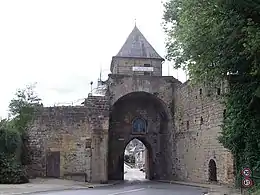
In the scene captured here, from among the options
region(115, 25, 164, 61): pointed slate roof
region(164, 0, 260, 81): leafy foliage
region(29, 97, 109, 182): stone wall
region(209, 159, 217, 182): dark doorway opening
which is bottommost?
region(209, 159, 217, 182): dark doorway opening

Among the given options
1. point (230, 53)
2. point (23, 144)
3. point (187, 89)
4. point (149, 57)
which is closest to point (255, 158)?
point (230, 53)

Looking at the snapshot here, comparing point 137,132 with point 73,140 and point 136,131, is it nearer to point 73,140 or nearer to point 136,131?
point 136,131

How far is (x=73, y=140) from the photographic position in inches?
1187

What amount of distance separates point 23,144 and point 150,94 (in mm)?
10961

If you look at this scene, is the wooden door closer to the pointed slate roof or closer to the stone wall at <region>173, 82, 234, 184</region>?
the stone wall at <region>173, 82, 234, 184</region>

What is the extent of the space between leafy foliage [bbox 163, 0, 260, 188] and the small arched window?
16.8 meters

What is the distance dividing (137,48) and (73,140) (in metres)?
16.7

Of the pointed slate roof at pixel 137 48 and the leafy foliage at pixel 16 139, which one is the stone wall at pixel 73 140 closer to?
the leafy foliage at pixel 16 139

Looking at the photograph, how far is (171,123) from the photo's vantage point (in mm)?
34875

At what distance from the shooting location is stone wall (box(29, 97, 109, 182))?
29.9 metres

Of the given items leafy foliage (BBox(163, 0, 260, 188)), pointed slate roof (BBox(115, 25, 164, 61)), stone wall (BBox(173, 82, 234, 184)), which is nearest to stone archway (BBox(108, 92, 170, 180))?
stone wall (BBox(173, 82, 234, 184))

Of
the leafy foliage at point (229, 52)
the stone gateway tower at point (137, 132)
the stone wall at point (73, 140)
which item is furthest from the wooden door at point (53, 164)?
the leafy foliage at point (229, 52)

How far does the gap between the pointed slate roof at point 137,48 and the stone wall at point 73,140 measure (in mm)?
13721

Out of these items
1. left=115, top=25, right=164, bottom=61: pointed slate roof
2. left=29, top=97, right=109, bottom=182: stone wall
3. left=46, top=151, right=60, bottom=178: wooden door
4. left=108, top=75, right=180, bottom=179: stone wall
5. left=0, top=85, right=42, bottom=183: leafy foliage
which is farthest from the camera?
left=115, top=25, right=164, bottom=61: pointed slate roof
